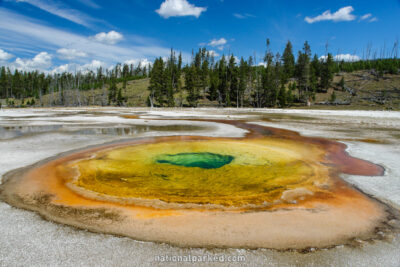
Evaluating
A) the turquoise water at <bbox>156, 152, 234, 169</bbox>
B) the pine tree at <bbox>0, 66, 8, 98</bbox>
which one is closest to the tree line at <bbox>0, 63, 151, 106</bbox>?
the pine tree at <bbox>0, 66, 8, 98</bbox>

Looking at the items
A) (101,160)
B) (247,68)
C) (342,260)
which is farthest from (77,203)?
(247,68)

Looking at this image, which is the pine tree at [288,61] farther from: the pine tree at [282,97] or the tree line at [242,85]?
the pine tree at [282,97]

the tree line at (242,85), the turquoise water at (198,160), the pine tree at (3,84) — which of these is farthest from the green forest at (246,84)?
the turquoise water at (198,160)

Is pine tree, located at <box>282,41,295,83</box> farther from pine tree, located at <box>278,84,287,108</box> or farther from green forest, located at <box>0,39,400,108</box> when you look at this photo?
pine tree, located at <box>278,84,287,108</box>

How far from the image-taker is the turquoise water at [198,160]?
9810 mm

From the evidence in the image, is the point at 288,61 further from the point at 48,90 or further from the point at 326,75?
the point at 48,90

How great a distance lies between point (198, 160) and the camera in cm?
1048

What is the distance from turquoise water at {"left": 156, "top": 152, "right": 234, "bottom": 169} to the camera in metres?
9.81

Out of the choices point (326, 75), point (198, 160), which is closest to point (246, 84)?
point (326, 75)

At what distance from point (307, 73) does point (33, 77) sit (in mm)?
131845

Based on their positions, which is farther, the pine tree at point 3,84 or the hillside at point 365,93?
the pine tree at point 3,84

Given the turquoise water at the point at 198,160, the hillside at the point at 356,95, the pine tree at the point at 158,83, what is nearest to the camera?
the turquoise water at the point at 198,160

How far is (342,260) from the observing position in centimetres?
389

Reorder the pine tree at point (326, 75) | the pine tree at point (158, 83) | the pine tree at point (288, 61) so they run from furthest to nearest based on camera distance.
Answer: the pine tree at point (288, 61), the pine tree at point (326, 75), the pine tree at point (158, 83)
